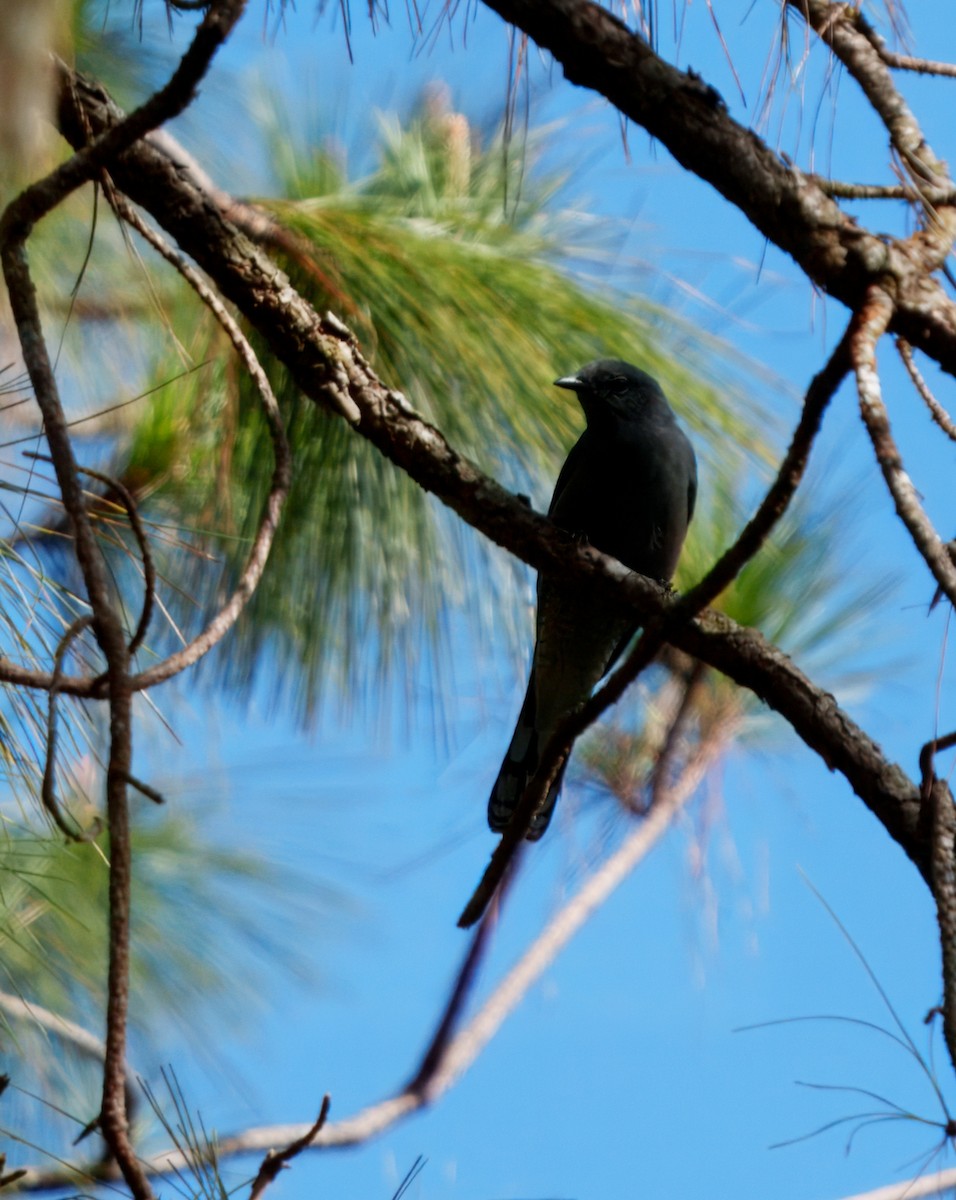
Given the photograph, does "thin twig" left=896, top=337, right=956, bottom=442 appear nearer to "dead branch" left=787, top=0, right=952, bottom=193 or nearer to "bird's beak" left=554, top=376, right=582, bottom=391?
"dead branch" left=787, top=0, right=952, bottom=193

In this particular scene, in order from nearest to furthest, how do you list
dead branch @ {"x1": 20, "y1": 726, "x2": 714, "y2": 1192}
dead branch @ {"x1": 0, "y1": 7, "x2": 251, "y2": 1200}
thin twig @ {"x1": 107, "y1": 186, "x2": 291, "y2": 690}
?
1. dead branch @ {"x1": 0, "y1": 7, "x2": 251, "y2": 1200}
2. thin twig @ {"x1": 107, "y1": 186, "x2": 291, "y2": 690}
3. dead branch @ {"x1": 20, "y1": 726, "x2": 714, "y2": 1192}

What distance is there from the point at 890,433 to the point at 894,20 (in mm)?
1315

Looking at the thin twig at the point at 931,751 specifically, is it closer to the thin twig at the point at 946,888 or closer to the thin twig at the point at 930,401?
the thin twig at the point at 946,888

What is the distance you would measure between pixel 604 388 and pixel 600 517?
0.28 meters

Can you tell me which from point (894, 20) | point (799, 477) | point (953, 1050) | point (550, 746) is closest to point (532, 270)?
point (894, 20)

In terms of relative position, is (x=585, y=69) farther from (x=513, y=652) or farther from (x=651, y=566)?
(x=513, y=652)

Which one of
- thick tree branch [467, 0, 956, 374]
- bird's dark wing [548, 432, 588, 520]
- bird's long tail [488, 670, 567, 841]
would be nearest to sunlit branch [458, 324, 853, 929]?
thick tree branch [467, 0, 956, 374]

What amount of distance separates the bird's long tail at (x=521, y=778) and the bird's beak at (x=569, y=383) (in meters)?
0.66

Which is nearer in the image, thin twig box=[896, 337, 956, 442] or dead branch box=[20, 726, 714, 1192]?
thin twig box=[896, 337, 956, 442]

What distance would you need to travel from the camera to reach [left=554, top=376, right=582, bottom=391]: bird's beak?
9.67 feet

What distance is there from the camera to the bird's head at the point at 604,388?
2975 millimetres

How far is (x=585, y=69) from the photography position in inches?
75.1

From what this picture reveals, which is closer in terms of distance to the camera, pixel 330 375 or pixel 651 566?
pixel 330 375

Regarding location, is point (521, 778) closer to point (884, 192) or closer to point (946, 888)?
point (884, 192)
